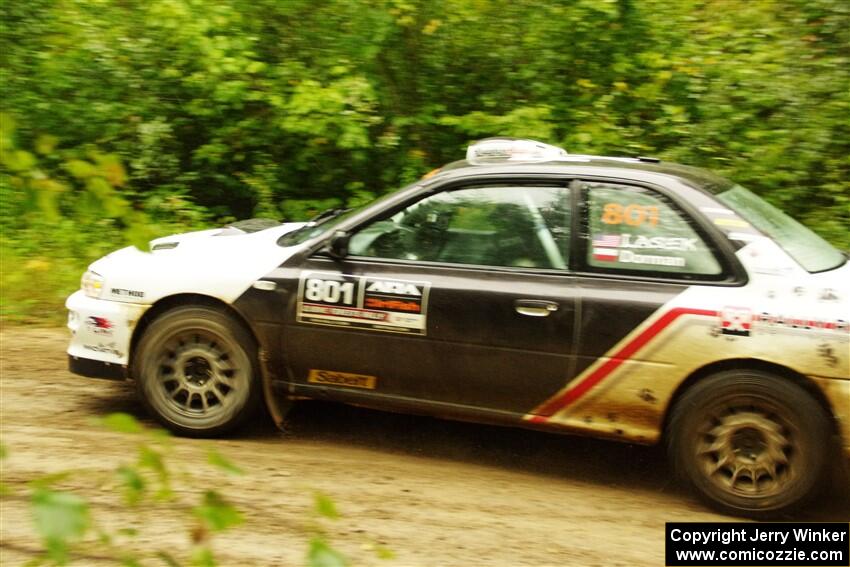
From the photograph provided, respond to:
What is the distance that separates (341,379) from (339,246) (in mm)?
731

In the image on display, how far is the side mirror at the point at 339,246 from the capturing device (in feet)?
15.8

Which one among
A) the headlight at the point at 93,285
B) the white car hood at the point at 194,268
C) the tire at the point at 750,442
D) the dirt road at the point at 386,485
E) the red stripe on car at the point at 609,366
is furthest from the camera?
the headlight at the point at 93,285

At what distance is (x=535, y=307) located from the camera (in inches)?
176

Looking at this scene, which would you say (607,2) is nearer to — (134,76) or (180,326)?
(134,76)

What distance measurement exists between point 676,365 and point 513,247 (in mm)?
1028

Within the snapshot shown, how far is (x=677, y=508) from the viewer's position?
4508mm

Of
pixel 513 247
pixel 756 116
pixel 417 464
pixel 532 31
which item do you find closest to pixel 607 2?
pixel 532 31

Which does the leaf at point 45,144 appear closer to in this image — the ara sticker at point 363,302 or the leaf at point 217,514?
the leaf at point 217,514

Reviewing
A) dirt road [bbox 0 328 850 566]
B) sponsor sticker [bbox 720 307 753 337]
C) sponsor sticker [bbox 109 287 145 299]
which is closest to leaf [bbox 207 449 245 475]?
dirt road [bbox 0 328 850 566]

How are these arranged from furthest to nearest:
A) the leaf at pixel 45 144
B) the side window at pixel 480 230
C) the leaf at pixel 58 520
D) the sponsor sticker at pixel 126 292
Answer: the sponsor sticker at pixel 126 292, the side window at pixel 480 230, the leaf at pixel 45 144, the leaf at pixel 58 520

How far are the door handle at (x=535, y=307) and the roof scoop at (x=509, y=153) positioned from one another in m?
0.88

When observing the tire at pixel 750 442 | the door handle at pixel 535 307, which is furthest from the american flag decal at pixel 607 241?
the tire at pixel 750 442

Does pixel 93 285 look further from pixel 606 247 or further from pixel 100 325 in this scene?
pixel 606 247

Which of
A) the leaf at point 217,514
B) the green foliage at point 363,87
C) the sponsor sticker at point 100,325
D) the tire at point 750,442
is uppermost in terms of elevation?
the green foliage at point 363,87
